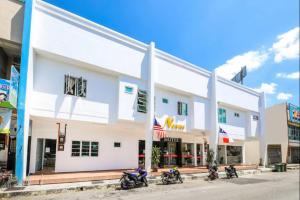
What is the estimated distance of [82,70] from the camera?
1766 centimetres

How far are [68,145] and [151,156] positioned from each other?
5.52 meters

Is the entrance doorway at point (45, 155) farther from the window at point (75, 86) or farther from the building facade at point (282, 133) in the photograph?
the building facade at point (282, 133)

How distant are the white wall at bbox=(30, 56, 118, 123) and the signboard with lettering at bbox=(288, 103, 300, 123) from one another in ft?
105

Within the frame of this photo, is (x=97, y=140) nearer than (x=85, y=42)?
No

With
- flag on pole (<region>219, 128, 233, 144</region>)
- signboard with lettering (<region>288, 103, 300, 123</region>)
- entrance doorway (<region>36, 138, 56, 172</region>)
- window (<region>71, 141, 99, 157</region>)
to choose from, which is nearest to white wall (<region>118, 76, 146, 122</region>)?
window (<region>71, 141, 99, 157</region>)

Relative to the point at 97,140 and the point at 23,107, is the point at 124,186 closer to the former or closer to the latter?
the point at 97,140

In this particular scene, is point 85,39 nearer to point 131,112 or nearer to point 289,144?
point 131,112

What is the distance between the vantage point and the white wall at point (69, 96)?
1567 centimetres

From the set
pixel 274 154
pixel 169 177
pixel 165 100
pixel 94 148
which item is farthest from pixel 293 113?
pixel 94 148

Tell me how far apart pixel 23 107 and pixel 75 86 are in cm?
379

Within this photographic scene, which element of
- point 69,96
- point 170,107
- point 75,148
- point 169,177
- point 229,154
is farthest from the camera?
point 229,154

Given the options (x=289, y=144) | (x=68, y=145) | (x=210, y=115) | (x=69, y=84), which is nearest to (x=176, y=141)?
(x=210, y=115)

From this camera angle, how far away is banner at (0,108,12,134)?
13.3m

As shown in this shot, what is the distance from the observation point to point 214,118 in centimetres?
2541
